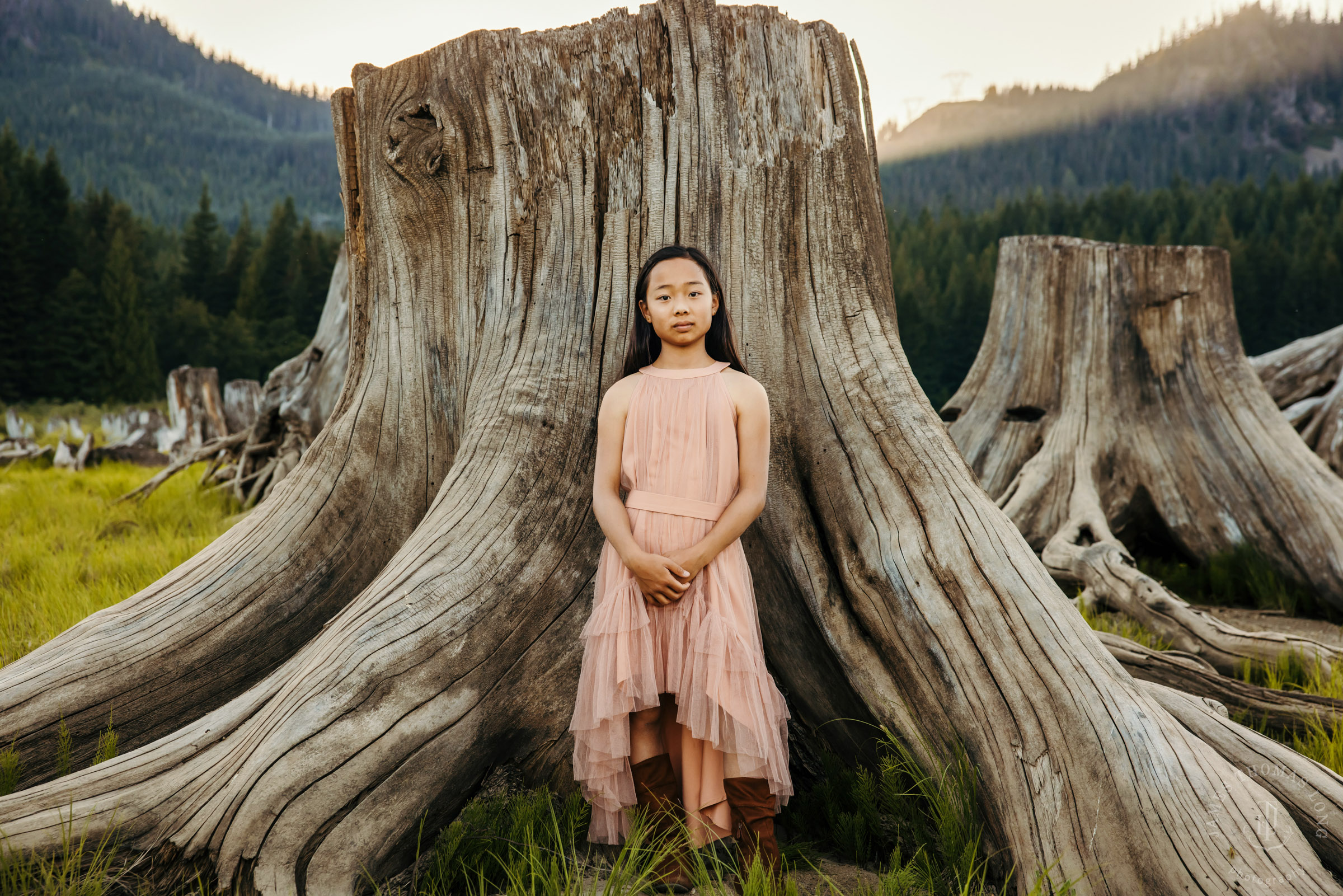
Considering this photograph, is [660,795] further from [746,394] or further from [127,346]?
[127,346]

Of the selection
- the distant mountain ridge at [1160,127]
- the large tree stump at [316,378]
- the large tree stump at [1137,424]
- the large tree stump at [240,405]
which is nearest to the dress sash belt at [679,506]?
the large tree stump at [1137,424]

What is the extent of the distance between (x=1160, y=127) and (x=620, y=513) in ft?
498

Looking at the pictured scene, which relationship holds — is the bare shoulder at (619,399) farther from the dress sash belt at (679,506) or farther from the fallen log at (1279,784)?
the fallen log at (1279,784)

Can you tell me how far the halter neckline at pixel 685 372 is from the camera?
2432 millimetres

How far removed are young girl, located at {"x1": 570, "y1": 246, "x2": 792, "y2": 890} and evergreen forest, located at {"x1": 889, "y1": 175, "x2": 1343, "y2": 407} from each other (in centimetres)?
3636

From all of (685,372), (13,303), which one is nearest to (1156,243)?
(685,372)

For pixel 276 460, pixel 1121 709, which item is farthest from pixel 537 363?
pixel 276 460

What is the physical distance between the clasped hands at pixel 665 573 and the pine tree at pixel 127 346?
44.4 meters

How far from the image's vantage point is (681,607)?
229cm

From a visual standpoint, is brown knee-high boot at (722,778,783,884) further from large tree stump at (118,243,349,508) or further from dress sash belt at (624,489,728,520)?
large tree stump at (118,243,349,508)

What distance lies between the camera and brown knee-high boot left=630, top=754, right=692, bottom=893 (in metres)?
2.21

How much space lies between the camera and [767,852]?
7.12ft

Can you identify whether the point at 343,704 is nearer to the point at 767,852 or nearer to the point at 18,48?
the point at 767,852

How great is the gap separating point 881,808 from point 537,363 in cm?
173
